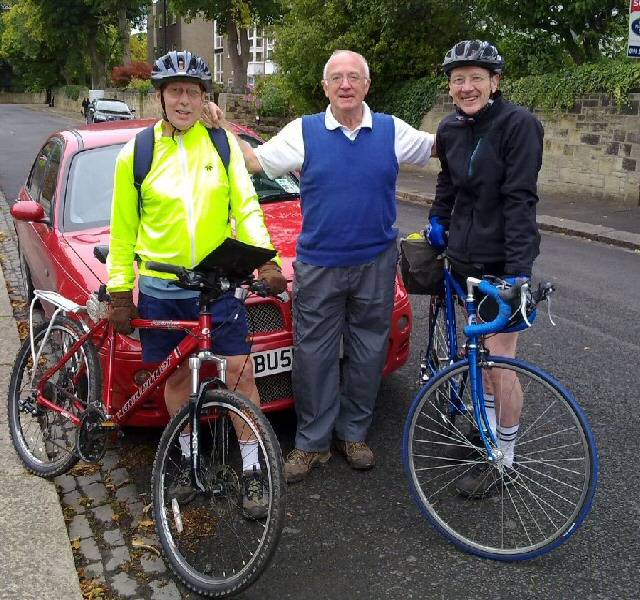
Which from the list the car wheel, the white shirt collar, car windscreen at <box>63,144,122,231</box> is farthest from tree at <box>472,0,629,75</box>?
the white shirt collar

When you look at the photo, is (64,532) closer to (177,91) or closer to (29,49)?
(177,91)

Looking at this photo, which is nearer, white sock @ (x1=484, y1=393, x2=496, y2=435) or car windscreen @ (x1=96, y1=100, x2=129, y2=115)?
white sock @ (x1=484, y1=393, x2=496, y2=435)

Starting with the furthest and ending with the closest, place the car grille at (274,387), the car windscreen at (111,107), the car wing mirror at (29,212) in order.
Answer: the car windscreen at (111,107) < the car wing mirror at (29,212) < the car grille at (274,387)

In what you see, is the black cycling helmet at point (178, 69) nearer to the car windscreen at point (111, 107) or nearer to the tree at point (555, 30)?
the tree at point (555, 30)

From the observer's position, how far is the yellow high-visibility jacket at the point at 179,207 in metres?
3.29

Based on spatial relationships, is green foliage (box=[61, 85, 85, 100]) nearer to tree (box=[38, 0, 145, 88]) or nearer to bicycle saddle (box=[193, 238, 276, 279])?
tree (box=[38, 0, 145, 88])

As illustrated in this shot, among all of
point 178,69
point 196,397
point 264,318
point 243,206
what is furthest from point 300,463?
point 178,69

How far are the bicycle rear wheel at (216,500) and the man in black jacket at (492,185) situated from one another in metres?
1.11

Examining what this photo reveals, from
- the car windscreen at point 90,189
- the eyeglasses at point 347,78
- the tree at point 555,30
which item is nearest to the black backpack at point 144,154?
the eyeglasses at point 347,78

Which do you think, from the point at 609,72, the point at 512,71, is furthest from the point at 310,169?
the point at 512,71

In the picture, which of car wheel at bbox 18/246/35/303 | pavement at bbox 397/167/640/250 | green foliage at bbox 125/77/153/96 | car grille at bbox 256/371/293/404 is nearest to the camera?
car grille at bbox 256/371/293/404

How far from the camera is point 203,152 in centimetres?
334

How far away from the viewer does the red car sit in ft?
13.5

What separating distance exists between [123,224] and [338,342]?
1.25 m
